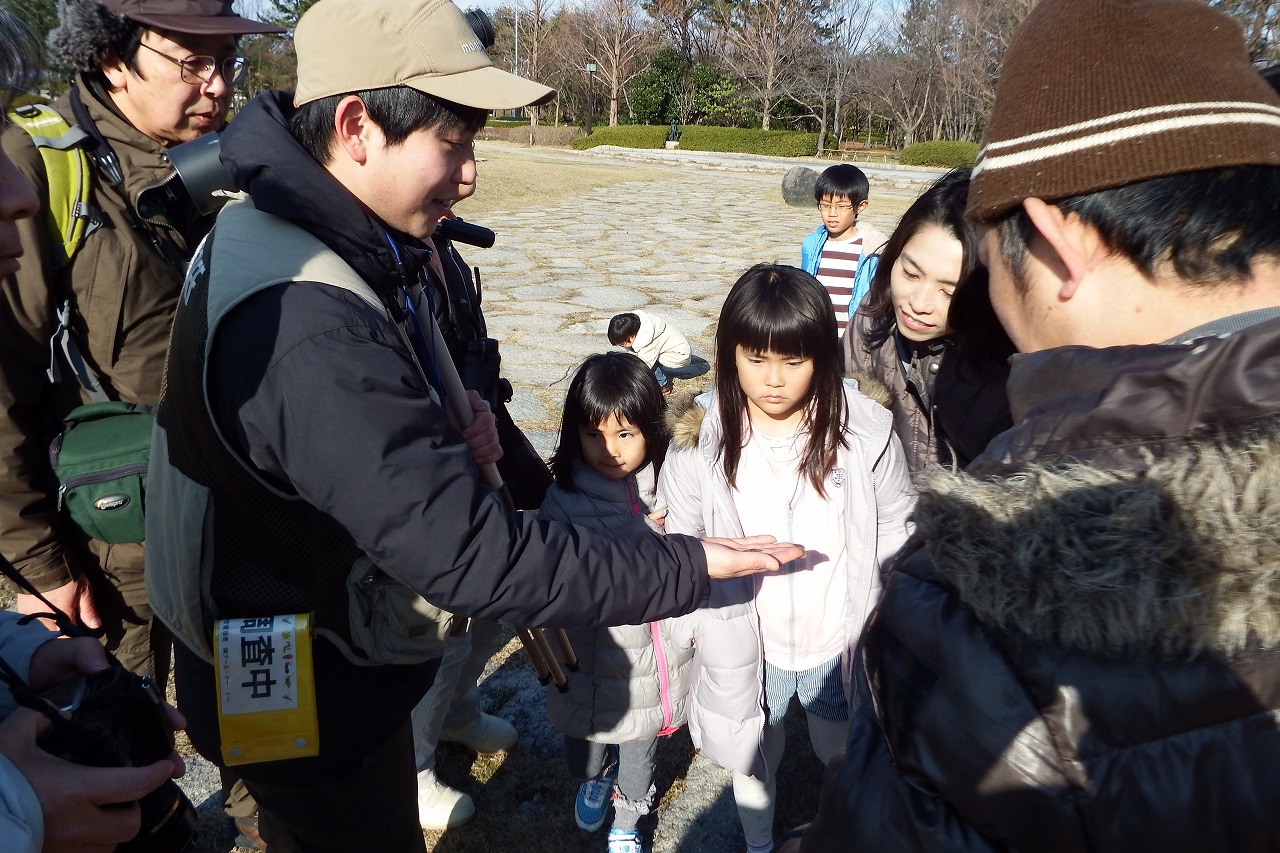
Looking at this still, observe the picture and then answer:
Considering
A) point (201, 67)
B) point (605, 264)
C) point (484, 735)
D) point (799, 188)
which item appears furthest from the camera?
point (799, 188)

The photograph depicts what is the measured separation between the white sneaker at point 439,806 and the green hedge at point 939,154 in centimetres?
2452

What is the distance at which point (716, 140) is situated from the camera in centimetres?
3109

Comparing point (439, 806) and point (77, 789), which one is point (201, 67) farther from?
point (439, 806)

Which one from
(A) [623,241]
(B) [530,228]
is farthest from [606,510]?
(B) [530,228]

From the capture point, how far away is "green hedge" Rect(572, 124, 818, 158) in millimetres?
29891

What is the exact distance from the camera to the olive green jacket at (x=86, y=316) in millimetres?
1842

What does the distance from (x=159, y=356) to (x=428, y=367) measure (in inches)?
34.0

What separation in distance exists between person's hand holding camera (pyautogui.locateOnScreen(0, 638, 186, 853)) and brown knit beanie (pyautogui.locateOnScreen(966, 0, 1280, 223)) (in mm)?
1331

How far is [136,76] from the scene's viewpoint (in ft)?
6.79

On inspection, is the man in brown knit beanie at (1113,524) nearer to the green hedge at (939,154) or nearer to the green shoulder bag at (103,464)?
the green shoulder bag at (103,464)

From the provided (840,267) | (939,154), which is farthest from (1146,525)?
(939,154)

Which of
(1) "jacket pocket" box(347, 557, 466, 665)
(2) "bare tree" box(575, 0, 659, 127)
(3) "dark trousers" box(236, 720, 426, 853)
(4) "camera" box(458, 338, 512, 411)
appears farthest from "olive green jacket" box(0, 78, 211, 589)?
(2) "bare tree" box(575, 0, 659, 127)

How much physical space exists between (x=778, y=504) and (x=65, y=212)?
1811 millimetres

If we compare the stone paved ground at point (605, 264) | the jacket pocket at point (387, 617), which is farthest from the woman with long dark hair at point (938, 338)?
the stone paved ground at point (605, 264)
